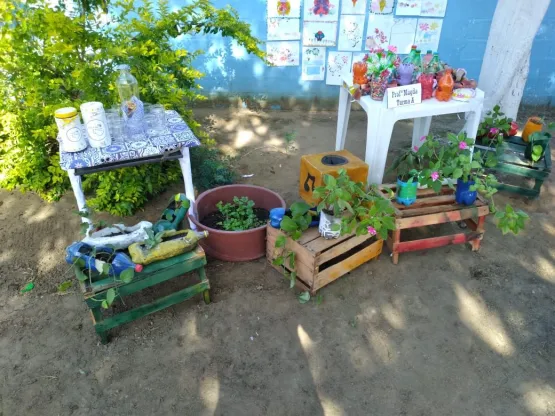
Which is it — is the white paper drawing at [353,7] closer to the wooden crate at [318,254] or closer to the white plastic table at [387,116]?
the white plastic table at [387,116]

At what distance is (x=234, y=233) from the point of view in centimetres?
301

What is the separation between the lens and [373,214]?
272 centimetres

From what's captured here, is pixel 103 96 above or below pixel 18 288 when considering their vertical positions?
above

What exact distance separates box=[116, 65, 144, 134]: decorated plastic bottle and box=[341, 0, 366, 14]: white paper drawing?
3.00 m

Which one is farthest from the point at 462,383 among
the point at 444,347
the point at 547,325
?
the point at 547,325

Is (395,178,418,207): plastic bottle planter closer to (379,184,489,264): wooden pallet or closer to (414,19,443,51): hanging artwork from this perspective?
(379,184,489,264): wooden pallet

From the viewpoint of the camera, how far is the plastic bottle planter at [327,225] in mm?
2750

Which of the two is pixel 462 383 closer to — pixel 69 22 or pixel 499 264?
pixel 499 264

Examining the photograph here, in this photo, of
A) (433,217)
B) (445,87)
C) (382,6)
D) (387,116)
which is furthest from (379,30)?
(433,217)

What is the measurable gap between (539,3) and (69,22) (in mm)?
3827

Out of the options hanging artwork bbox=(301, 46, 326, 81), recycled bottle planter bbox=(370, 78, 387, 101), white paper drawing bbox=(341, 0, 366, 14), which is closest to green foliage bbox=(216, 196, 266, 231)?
recycled bottle planter bbox=(370, 78, 387, 101)

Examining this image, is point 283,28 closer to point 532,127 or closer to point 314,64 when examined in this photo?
point 314,64

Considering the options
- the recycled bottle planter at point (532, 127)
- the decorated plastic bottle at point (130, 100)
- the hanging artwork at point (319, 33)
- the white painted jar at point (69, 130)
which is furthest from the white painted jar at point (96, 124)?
the recycled bottle planter at point (532, 127)

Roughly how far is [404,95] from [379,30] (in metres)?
2.20
